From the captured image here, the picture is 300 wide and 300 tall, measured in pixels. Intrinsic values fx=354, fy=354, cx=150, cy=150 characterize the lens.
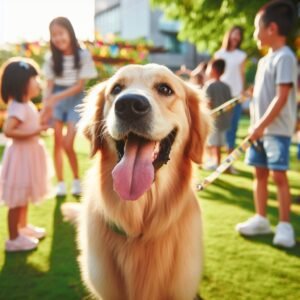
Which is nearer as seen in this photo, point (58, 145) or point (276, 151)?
point (276, 151)

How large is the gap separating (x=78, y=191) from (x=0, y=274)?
1964mm

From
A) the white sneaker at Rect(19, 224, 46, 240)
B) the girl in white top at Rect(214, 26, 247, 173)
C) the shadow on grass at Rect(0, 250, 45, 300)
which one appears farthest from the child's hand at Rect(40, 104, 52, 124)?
the girl in white top at Rect(214, 26, 247, 173)

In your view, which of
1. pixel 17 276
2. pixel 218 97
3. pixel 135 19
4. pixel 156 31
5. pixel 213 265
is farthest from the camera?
pixel 135 19

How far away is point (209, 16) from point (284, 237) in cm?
894

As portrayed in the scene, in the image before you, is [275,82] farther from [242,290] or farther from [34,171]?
[34,171]

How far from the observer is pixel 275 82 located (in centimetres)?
301

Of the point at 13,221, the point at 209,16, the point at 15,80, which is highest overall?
the point at 209,16

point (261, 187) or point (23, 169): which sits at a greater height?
point (23, 169)

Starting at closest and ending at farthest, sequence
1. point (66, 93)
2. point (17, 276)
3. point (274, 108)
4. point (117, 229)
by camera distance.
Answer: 1. point (117, 229)
2. point (17, 276)
3. point (274, 108)
4. point (66, 93)

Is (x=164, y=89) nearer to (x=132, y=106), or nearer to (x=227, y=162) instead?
(x=132, y=106)

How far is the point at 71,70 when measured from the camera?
426cm

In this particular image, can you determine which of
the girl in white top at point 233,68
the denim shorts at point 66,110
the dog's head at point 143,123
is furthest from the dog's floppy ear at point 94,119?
the girl in white top at point 233,68

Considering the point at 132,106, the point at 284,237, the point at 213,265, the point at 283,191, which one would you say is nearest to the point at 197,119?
the point at 132,106

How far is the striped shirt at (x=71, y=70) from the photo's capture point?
4.26 m
